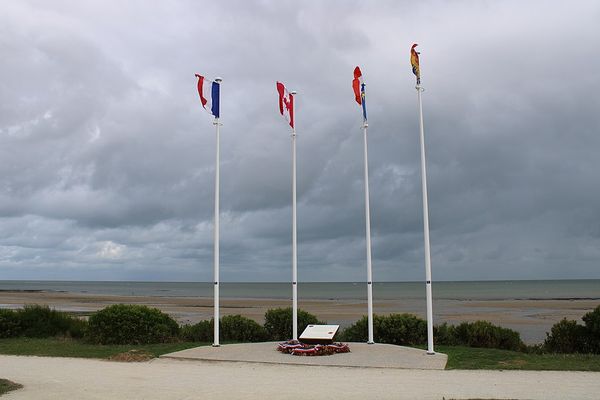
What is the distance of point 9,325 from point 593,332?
17.8 m

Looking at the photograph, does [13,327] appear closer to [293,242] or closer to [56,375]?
[56,375]

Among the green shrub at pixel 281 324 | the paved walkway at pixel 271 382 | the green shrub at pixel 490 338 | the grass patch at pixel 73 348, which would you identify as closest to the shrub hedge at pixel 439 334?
the green shrub at pixel 490 338

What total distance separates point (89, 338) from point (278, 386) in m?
9.47

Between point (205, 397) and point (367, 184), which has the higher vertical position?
point (367, 184)

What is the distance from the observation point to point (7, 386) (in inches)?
465

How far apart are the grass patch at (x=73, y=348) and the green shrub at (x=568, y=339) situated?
1000 centimetres

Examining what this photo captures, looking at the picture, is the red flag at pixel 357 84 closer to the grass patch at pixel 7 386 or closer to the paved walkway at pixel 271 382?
the paved walkway at pixel 271 382

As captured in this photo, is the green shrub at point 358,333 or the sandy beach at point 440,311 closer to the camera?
the green shrub at point 358,333

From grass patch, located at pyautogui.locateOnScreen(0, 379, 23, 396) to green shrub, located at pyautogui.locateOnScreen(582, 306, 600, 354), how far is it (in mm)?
13952

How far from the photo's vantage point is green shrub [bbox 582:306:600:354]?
648 inches

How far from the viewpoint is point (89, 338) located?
62.5 feet

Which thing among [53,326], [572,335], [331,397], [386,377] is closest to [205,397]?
[331,397]

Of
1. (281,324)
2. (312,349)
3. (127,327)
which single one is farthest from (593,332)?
(127,327)

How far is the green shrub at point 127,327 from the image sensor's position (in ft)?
61.3
